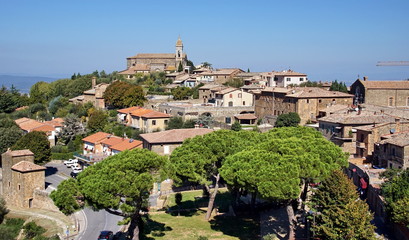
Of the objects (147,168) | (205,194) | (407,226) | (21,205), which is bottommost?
(21,205)

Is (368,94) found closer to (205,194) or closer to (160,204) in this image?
(205,194)

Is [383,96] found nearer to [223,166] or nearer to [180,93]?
[180,93]

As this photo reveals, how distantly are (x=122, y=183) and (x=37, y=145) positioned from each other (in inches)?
1278

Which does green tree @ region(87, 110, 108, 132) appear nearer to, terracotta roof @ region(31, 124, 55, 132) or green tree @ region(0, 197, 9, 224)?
terracotta roof @ region(31, 124, 55, 132)

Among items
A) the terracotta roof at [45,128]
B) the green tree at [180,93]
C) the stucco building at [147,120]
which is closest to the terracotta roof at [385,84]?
the stucco building at [147,120]

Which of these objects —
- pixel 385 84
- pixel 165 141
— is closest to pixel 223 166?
pixel 165 141

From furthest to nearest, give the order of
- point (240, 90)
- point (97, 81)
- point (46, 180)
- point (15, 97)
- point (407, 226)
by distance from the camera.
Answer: point (97, 81) → point (15, 97) → point (240, 90) → point (46, 180) → point (407, 226)

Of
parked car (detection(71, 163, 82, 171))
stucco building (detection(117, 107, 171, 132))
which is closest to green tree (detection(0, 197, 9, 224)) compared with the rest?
parked car (detection(71, 163, 82, 171))

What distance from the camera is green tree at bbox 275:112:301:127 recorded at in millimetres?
52156

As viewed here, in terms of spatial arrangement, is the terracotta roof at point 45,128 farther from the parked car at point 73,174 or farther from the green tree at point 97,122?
the parked car at point 73,174

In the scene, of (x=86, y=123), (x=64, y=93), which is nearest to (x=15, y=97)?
(x=64, y=93)

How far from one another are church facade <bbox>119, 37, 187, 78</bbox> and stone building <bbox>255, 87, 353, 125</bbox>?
177 feet

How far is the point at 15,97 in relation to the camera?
291 feet

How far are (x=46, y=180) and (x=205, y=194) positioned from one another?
20.5 m
